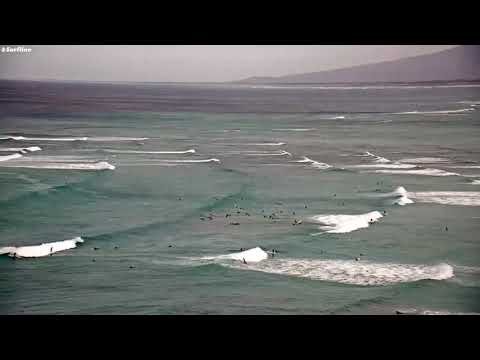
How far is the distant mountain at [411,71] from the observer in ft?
21.8

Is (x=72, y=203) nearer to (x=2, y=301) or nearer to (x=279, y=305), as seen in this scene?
(x=2, y=301)

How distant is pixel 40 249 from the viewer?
7.31 metres

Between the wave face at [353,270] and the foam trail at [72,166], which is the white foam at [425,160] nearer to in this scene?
the wave face at [353,270]

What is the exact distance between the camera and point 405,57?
7.03 meters

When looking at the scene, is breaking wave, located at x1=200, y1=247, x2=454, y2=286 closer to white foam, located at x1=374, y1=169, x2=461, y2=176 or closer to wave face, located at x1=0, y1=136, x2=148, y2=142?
white foam, located at x1=374, y1=169, x2=461, y2=176

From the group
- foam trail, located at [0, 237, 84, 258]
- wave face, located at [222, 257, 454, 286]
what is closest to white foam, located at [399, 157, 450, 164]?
wave face, located at [222, 257, 454, 286]

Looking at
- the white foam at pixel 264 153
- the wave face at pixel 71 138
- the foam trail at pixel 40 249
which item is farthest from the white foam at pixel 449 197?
the foam trail at pixel 40 249

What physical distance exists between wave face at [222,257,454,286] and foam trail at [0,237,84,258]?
148 cm
